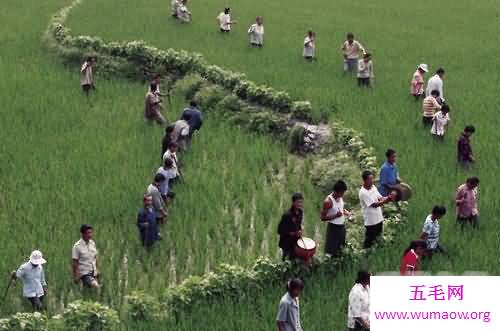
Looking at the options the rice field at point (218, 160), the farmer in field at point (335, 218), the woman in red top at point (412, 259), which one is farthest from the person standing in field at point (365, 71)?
the woman in red top at point (412, 259)

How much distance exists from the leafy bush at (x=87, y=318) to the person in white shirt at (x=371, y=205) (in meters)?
3.20

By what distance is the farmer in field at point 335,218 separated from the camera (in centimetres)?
816

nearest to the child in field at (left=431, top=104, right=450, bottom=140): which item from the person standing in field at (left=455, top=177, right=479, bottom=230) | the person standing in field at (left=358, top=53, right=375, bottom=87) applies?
the person standing in field at (left=455, top=177, right=479, bottom=230)

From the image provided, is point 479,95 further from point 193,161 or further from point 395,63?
point 193,161

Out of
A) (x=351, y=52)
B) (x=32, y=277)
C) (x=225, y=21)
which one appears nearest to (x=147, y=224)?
(x=32, y=277)

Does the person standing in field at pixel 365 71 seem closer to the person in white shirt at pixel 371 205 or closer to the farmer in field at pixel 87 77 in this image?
the farmer in field at pixel 87 77

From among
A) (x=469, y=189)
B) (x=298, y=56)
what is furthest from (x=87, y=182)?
(x=298, y=56)

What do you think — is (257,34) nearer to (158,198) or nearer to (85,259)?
(158,198)

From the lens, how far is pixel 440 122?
38.1ft

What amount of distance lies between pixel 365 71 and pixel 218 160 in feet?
14.3

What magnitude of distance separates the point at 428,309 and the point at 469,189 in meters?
3.03

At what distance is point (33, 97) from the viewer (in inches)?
587

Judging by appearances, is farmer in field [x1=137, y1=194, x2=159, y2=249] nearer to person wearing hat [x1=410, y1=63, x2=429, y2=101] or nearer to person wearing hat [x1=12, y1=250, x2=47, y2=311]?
person wearing hat [x1=12, y1=250, x2=47, y2=311]

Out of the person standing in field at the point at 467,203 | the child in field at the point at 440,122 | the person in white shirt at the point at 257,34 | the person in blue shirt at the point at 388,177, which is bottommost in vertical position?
the person standing in field at the point at 467,203
